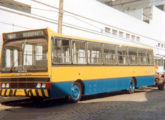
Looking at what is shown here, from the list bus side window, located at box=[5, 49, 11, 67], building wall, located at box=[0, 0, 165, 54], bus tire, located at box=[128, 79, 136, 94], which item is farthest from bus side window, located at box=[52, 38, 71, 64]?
building wall, located at box=[0, 0, 165, 54]

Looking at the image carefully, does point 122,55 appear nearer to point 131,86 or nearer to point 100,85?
point 131,86

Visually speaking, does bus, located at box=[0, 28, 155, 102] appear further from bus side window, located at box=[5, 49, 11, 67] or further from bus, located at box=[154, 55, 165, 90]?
bus, located at box=[154, 55, 165, 90]

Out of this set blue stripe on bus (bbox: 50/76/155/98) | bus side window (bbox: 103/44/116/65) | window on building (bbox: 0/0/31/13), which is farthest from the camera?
window on building (bbox: 0/0/31/13)

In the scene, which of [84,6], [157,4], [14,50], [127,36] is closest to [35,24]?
[84,6]

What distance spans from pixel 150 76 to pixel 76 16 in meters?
9.31

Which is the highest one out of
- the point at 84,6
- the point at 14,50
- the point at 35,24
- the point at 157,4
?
the point at 157,4

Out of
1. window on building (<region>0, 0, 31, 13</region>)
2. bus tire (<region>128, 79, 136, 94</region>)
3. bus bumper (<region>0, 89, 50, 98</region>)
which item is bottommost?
bus tire (<region>128, 79, 136, 94</region>)

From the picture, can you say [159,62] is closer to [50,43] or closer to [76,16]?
[76,16]

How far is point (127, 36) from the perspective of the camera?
38.2 m

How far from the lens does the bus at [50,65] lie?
11906 millimetres

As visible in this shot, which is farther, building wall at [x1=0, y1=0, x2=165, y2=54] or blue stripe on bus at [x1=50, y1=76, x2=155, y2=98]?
building wall at [x1=0, y1=0, x2=165, y2=54]

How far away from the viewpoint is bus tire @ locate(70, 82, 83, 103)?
528 inches

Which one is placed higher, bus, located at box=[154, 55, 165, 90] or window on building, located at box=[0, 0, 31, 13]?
window on building, located at box=[0, 0, 31, 13]

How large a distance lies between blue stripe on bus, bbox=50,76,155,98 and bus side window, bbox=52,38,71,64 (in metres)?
0.92
